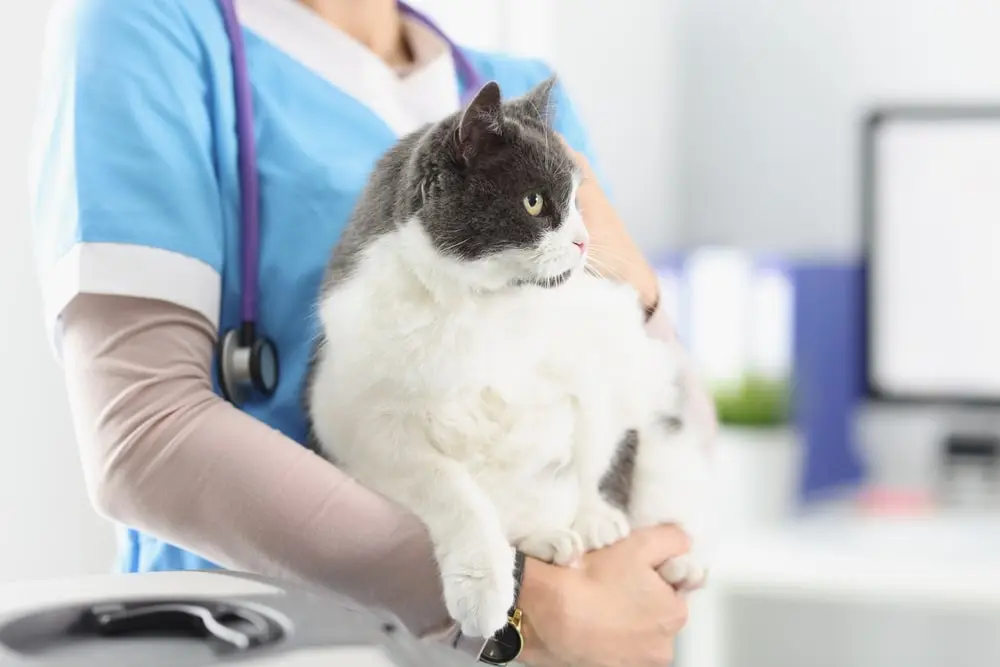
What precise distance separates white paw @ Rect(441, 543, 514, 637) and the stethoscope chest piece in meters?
0.18

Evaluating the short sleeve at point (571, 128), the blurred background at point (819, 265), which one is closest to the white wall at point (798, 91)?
the blurred background at point (819, 265)

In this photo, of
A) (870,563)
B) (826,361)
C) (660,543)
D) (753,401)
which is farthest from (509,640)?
(826,361)

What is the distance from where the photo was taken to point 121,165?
60cm

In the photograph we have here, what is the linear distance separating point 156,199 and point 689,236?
5.33 feet

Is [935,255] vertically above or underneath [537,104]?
underneath

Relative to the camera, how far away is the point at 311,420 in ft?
2.14

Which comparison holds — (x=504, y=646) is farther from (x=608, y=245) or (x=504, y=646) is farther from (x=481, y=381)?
(x=608, y=245)

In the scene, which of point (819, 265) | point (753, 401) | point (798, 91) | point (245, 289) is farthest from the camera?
point (798, 91)

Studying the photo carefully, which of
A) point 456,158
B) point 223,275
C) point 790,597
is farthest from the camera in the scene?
point 790,597

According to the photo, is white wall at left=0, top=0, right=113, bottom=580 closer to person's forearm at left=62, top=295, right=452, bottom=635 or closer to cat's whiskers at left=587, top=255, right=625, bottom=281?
person's forearm at left=62, top=295, right=452, bottom=635

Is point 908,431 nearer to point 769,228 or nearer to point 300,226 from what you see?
point 769,228

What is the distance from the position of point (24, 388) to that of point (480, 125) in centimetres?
46

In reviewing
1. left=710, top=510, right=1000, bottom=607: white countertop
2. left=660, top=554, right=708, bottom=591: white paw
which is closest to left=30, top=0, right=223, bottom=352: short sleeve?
left=660, top=554, right=708, bottom=591: white paw

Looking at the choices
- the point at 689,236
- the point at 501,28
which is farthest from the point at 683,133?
the point at 501,28
